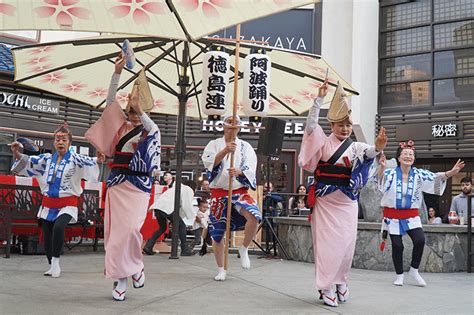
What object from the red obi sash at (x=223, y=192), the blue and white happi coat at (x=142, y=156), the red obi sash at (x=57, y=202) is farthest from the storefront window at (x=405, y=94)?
the blue and white happi coat at (x=142, y=156)

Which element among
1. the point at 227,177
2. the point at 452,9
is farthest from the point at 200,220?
the point at 452,9

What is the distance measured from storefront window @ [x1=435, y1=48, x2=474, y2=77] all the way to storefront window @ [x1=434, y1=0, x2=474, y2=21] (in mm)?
942

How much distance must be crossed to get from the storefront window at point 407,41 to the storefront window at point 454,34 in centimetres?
27

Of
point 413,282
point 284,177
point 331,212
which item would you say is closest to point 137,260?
point 331,212

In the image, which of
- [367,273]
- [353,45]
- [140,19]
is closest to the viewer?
[140,19]

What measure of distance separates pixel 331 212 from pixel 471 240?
418cm

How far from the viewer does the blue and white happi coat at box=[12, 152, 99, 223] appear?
6195 millimetres

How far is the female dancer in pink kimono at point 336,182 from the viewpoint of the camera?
184 inches

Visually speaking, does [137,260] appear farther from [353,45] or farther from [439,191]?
[353,45]

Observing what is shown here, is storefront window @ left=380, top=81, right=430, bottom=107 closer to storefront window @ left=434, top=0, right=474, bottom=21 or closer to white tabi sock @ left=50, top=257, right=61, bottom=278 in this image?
storefront window @ left=434, top=0, right=474, bottom=21

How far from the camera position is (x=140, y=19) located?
5.50m

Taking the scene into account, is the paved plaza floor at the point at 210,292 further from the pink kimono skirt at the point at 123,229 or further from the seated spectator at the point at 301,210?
the seated spectator at the point at 301,210

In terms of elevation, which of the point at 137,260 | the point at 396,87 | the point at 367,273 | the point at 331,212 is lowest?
the point at 367,273

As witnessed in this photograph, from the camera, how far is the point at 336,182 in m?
4.77
